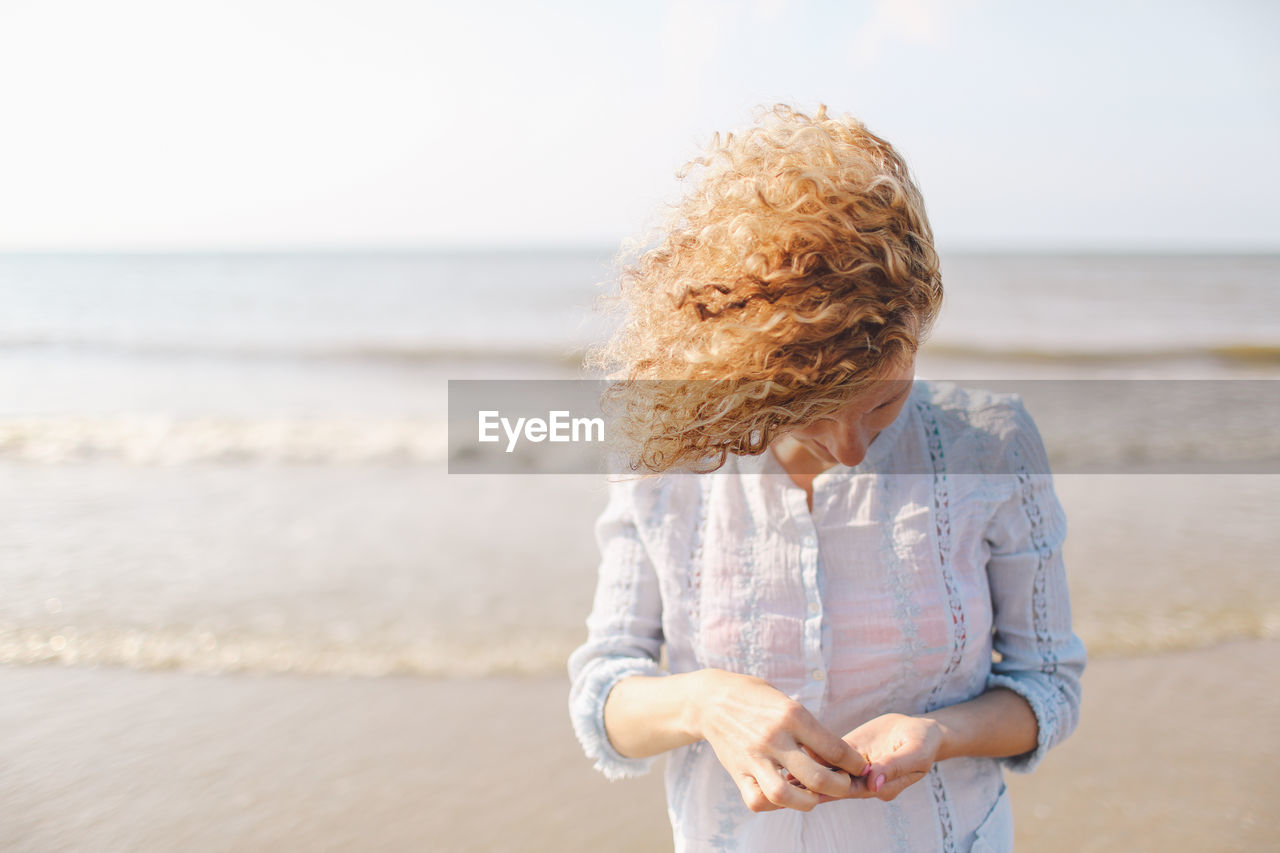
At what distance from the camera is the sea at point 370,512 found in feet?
11.5

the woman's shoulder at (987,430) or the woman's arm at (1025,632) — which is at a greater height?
the woman's shoulder at (987,430)

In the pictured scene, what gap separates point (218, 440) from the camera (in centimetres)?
688

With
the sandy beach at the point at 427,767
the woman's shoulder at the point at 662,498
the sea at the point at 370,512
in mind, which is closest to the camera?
the woman's shoulder at the point at 662,498

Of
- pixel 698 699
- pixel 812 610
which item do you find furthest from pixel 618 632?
pixel 812 610

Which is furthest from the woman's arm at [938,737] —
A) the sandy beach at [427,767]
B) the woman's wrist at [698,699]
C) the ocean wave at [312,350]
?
the ocean wave at [312,350]

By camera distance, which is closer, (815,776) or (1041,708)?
(815,776)

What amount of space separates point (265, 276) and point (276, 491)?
22706 millimetres

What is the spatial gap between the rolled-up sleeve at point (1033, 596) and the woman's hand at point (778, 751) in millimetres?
388

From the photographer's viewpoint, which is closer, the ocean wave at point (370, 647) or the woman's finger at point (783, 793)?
the woman's finger at point (783, 793)

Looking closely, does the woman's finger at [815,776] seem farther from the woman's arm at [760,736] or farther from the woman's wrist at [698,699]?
the woman's wrist at [698,699]

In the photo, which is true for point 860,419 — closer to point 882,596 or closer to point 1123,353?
point 882,596

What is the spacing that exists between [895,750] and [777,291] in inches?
26.7

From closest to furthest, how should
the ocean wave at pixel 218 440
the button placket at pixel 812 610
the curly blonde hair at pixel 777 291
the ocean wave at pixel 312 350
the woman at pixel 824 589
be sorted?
the curly blonde hair at pixel 777 291, the woman at pixel 824 589, the button placket at pixel 812 610, the ocean wave at pixel 218 440, the ocean wave at pixel 312 350

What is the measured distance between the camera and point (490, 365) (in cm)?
1180
